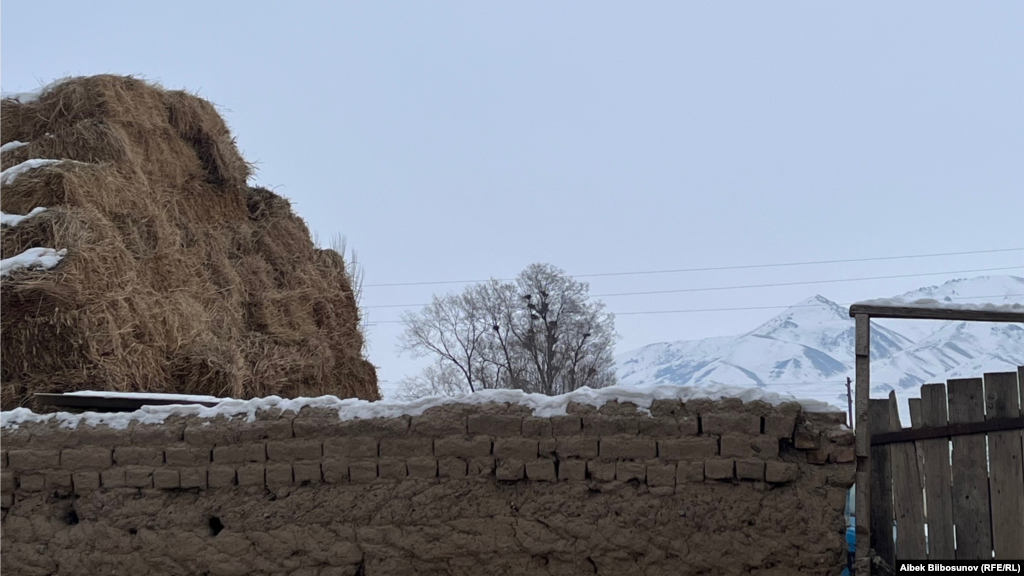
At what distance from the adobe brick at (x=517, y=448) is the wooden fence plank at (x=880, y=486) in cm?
172

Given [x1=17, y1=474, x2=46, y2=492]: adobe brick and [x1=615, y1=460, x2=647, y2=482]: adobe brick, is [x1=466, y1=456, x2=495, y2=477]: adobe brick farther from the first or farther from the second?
[x1=17, y1=474, x2=46, y2=492]: adobe brick

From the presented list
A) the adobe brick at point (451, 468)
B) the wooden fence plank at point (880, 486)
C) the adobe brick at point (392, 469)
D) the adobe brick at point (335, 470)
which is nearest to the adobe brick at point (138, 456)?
the adobe brick at point (335, 470)

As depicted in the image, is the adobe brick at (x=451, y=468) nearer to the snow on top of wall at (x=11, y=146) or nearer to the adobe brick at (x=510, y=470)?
the adobe brick at (x=510, y=470)

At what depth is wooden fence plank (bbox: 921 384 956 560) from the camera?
4324 millimetres

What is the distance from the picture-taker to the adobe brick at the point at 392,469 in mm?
4812

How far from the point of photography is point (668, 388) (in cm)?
461

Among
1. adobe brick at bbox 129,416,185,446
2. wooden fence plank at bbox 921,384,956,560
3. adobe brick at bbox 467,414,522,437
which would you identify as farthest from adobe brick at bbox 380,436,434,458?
wooden fence plank at bbox 921,384,956,560

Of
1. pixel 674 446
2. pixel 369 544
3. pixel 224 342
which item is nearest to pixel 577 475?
pixel 674 446

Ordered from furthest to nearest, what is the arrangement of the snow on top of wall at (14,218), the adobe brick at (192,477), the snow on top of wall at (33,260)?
the snow on top of wall at (14,218), the snow on top of wall at (33,260), the adobe brick at (192,477)

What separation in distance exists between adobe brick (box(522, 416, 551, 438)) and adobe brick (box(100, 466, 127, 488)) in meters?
2.43

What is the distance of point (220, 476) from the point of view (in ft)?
16.5

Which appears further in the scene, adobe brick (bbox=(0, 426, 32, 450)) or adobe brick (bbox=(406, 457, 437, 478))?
adobe brick (bbox=(0, 426, 32, 450))

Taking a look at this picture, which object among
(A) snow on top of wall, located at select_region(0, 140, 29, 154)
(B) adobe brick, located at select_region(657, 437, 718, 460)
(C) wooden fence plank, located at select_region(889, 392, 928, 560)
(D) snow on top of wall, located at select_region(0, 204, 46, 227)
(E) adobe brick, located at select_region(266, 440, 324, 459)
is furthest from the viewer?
(A) snow on top of wall, located at select_region(0, 140, 29, 154)

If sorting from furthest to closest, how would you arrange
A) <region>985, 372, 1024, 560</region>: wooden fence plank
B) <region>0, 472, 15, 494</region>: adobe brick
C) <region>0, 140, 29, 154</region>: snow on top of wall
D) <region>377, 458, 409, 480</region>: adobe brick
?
<region>0, 140, 29, 154</region>: snow on top of wall
<region>0, 472, 15, 494</region>: adobe brick
<region>377, 458, 409, 480</region>: adobe brick
<region>985, 372, 1024, 560</region>: wooden fence plank
